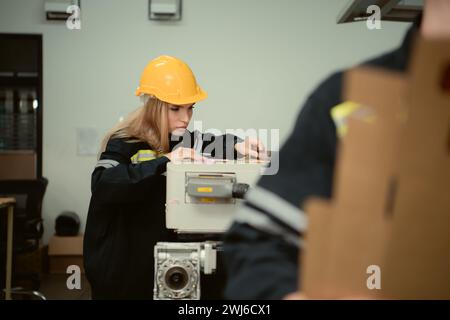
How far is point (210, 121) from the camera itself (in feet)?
9.79

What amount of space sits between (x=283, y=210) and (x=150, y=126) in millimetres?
1034

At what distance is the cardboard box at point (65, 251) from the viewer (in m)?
2.71

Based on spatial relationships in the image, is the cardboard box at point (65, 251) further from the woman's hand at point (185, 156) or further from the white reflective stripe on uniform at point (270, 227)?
the white reflective stripe on uniform at point (270, 227)

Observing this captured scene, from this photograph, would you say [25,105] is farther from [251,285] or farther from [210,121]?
[251,285]

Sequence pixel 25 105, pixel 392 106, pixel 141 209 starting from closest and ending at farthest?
pixel 392 106
pixel 141 209
pixel 25 105

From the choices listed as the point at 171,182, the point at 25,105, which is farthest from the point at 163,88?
the point at 25,105

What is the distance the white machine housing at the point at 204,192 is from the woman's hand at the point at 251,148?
166mm

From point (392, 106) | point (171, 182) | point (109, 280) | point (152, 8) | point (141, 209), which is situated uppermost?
point (152, 8)

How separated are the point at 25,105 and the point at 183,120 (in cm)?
238

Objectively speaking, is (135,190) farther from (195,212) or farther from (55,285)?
(55,285)

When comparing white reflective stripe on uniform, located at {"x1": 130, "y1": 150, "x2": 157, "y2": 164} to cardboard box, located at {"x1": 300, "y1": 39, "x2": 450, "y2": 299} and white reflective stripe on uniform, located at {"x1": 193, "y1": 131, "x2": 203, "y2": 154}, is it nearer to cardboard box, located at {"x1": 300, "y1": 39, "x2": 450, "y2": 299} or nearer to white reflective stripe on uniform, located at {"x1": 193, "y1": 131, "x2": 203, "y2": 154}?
white reflective stripe on uniform, located at {"x1": 193, "y1": 131, "x2": 203, "y2": 154}

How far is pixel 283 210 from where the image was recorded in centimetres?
32

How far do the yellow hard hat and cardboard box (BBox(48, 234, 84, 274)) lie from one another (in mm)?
1691

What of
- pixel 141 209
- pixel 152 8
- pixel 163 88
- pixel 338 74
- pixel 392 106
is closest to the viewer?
pixel 392 106
